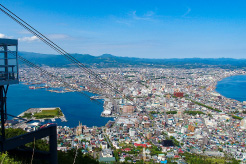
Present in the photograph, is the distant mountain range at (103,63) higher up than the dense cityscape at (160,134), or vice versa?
the distant mountain range at (103,63)

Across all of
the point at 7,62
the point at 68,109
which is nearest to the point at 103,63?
the point at 68,109

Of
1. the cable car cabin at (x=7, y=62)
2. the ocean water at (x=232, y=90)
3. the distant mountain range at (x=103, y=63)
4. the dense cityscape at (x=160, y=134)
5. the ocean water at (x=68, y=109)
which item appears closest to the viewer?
the cable car cabin at (x=7, y=62)

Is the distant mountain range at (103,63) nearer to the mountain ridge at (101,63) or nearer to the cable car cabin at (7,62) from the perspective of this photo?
the mountain ridge at (101,63)

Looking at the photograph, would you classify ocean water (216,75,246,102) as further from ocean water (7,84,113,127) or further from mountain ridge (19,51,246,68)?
mountain ridge (19,51,246,68)

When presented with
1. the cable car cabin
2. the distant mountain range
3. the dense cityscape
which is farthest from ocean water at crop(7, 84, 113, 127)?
the distant mountain range

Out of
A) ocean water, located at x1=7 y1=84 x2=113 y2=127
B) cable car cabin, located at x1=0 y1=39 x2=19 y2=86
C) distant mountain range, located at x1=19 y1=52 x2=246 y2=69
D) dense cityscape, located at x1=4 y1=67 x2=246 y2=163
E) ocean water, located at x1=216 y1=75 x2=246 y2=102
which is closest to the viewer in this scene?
cable car cabin, located at x1=0 y1=39 x2=19 y2=86

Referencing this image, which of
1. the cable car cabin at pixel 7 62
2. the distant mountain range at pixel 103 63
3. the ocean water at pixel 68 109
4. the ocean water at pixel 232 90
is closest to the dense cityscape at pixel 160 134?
the ocean water at pixel 68 109

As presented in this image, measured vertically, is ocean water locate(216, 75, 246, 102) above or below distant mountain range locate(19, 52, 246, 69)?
below

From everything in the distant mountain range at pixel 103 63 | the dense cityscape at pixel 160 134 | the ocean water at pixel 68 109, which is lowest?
the ocean water at pixel 68 109

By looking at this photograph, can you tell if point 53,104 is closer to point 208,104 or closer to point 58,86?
point 58,86
